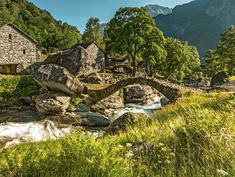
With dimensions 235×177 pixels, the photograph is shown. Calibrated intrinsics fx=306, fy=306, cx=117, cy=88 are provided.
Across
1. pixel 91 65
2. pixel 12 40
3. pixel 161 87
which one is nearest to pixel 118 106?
pixel 161 87

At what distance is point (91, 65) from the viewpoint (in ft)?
175

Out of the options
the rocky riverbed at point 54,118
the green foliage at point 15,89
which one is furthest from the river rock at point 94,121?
the green foliage at point 15,89

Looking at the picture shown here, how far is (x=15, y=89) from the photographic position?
34938mm

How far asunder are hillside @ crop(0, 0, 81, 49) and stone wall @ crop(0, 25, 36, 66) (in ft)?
88.7

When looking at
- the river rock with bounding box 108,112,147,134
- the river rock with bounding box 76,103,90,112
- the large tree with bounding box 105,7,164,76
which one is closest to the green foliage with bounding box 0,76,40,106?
the river rock with bounding box 76,103,90,112

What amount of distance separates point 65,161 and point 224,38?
183ft

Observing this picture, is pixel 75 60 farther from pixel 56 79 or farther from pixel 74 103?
pixel 74 103

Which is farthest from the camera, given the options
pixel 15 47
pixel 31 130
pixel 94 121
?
pixel 15 47

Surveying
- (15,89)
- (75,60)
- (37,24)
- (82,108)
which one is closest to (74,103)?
(82,108)

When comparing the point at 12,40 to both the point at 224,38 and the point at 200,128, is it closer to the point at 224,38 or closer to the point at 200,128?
the point at 224,38

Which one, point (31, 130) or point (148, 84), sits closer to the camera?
point (31, 130)

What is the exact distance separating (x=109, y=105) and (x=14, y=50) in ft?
80.3

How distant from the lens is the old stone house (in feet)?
159

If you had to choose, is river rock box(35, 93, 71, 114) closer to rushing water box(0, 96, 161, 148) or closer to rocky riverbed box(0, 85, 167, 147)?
rocky riverbed box(0, 85, 167, 147)
